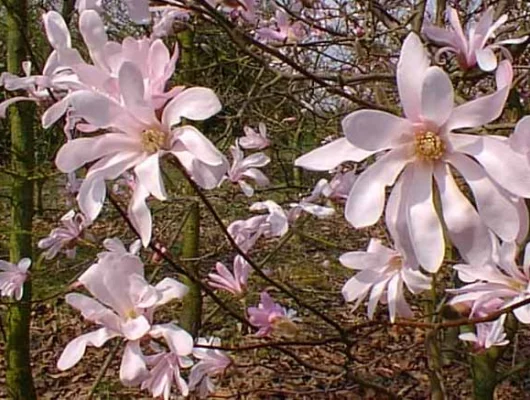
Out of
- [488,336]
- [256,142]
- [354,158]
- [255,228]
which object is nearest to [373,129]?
[354,158]

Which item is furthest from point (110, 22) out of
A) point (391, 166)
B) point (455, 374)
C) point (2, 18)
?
point (391, 166)

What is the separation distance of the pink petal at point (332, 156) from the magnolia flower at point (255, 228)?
955mm

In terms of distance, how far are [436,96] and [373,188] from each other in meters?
0.09

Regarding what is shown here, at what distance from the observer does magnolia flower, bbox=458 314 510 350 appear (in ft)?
4.23

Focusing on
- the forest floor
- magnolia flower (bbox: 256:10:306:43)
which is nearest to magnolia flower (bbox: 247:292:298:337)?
magnolia flower (bbox: 256:10:306:43)

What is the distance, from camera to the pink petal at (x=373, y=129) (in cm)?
60

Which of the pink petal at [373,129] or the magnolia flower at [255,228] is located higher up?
the pink petal at [373,129]

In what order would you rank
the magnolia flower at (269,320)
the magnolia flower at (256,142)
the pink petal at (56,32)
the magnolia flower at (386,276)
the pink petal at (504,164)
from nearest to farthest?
the pink petal at (504,164) < the pink petal at (56,32) < the magnolia flower at (386,276) < the magnolia flower at (269,320) < the magnolia flower at (256,142)

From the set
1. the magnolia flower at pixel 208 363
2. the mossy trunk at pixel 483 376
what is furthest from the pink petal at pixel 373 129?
the mossy trunk at pixel 483 376

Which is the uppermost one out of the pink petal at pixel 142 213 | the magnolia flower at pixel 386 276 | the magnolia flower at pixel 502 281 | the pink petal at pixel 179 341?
the pink petal at pixel 142 213

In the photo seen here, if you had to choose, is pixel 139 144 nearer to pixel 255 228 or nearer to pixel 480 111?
pixel 480 111

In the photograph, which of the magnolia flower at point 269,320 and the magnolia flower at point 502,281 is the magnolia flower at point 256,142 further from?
the magnolia flower at point 502,281

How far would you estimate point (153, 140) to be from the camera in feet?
2.39

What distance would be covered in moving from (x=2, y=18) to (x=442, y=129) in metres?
4.20
